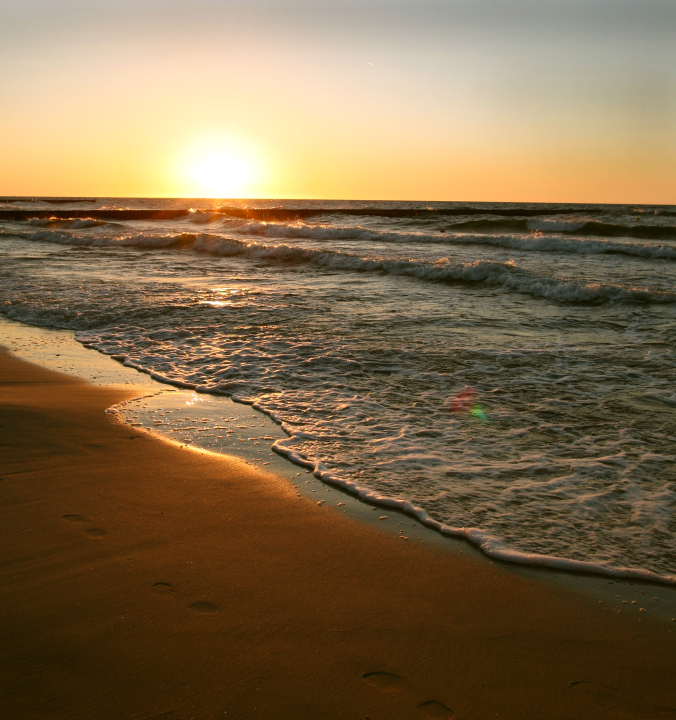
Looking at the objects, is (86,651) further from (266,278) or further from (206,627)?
(266,278)

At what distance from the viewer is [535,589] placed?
2.64m

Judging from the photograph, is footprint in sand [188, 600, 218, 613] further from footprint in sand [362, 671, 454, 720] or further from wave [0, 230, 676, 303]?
wave [0, 230, 676, 303]

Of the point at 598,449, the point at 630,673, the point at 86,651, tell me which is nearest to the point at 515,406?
the point at 598,449

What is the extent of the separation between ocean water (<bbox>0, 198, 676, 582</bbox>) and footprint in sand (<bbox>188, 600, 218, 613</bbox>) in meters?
1.33

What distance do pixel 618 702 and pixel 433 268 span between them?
1267 cm

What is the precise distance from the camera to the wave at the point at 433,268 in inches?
419

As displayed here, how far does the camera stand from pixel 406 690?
6.43ft

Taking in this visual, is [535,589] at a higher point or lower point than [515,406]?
lower

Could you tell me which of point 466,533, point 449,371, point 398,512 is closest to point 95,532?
point 398,512

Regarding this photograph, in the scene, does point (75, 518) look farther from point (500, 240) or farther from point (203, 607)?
point (500, 240)

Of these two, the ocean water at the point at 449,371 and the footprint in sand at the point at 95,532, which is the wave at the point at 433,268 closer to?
the ocean water at the point at 449,371

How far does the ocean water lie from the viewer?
3.33 m

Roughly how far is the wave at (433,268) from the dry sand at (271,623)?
29.7ft

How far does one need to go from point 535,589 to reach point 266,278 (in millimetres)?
11981
